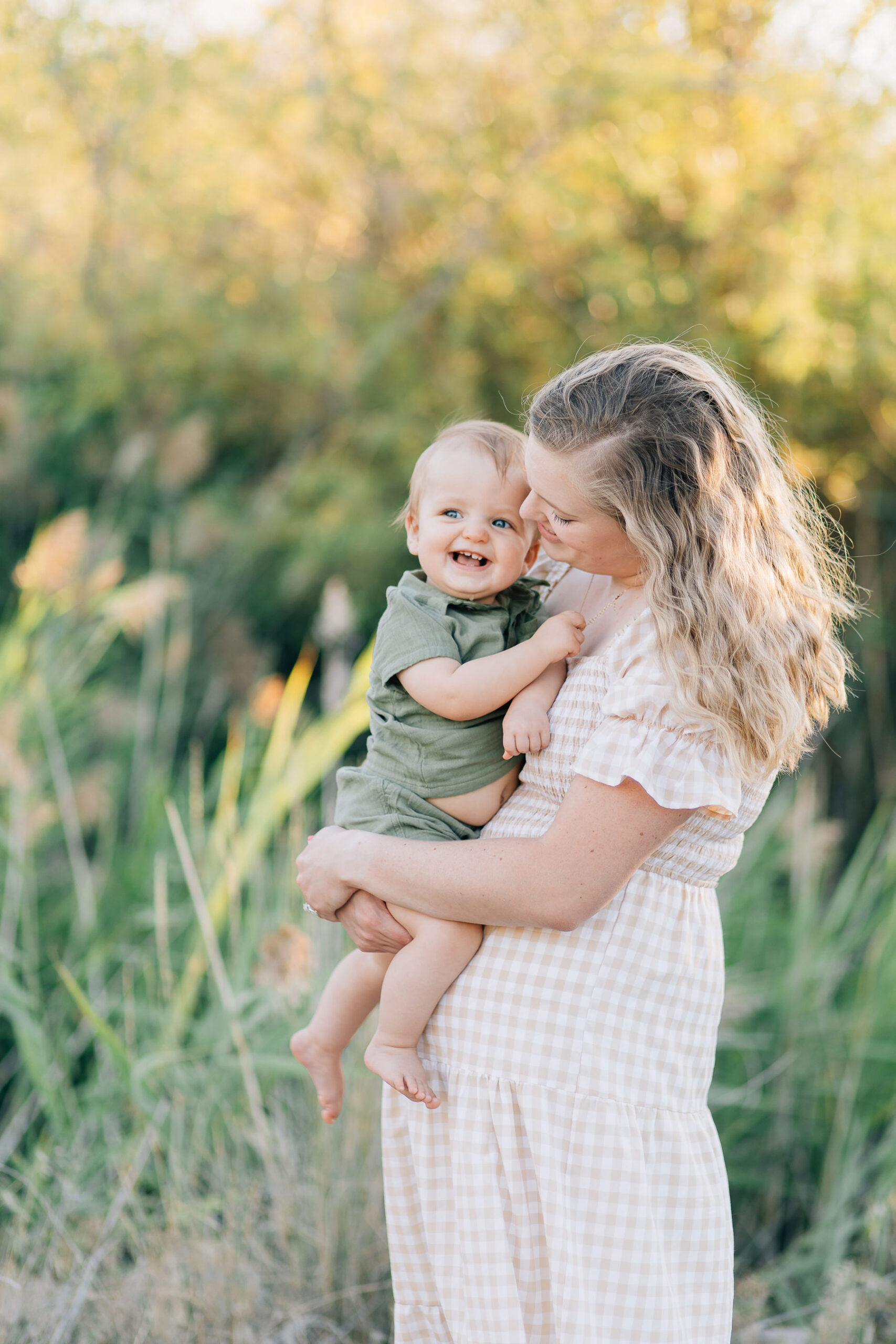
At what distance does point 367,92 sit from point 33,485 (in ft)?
7.93

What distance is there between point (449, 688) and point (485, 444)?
1.25ft

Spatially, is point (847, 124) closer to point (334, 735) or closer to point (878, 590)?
point (878, 590)

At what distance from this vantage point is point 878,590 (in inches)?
212

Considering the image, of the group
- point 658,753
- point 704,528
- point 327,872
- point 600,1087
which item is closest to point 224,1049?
point 327,872

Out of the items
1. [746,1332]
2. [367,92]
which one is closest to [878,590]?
[367,92]

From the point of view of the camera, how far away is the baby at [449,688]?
1.54 metres

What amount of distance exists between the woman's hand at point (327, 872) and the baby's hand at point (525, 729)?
0.27 metres

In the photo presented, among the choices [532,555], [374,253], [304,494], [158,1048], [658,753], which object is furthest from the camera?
[374,253]

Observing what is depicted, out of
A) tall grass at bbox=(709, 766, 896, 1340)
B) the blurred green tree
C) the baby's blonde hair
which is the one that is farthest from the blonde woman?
the blurred green tree

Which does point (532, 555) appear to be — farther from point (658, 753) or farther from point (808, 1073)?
point (808, 1073)

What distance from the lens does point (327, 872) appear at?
163cm

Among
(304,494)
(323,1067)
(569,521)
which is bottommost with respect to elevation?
(323,1067)

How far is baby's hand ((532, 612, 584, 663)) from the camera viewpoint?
1531 millimetres

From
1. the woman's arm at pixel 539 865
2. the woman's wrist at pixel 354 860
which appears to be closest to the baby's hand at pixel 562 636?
the woman's arm at pixel 539 865
